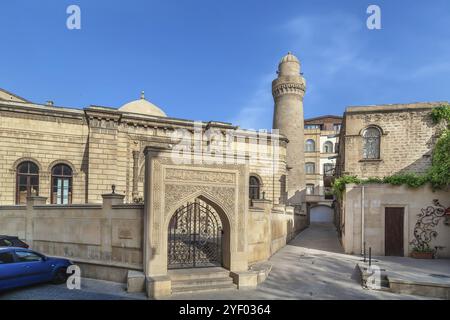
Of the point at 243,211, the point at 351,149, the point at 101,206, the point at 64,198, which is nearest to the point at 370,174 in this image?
the point at 351,149

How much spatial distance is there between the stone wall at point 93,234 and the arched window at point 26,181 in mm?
6673

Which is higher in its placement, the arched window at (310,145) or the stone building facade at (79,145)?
the arched window at (310,145)

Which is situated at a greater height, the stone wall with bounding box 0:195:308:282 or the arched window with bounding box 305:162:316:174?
the arched window with bounding box 305:162:316:174

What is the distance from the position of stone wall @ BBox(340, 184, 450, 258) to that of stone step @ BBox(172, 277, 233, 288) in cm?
818

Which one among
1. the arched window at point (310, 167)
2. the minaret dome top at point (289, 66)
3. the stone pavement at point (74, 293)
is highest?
the minaret dome top at point (289, 66)

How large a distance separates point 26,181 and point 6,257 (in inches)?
451

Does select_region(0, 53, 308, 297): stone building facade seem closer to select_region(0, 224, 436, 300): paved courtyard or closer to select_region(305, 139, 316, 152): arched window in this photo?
select_region(0, 224, 436, 300): paved courtyard

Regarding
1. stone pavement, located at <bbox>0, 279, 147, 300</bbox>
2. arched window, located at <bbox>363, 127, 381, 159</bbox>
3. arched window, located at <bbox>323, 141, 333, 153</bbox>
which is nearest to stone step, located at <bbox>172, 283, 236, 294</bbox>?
stone pavement, located at <bbox>0, 279, 147, 300</bbox>

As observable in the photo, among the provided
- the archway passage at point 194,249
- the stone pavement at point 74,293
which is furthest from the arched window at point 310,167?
the stone pavement at point 74,293

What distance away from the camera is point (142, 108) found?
2598cm

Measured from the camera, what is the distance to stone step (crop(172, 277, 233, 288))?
915 cm

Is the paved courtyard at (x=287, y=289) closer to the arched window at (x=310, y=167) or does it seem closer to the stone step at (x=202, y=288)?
the stone step at (x=202, y=288)

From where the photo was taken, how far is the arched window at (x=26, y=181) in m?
18.3
